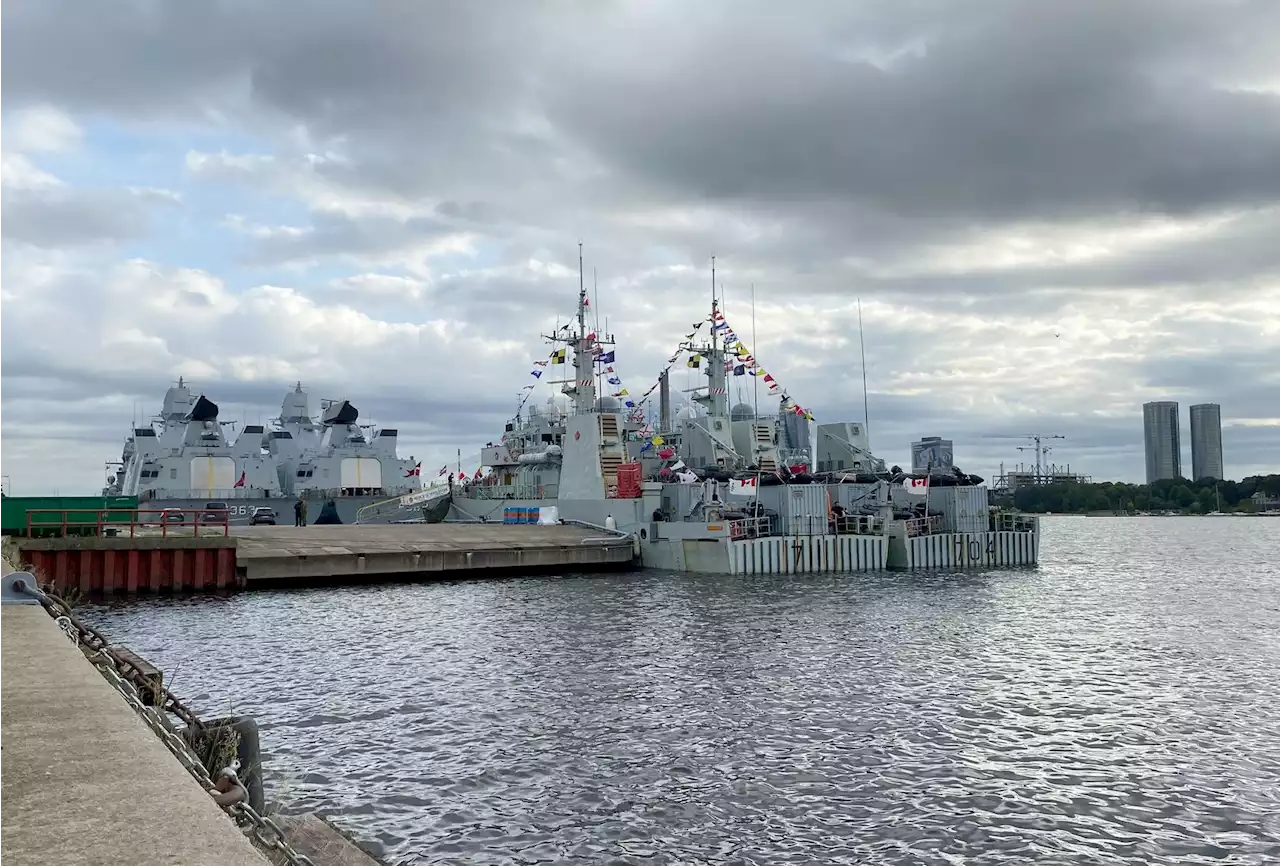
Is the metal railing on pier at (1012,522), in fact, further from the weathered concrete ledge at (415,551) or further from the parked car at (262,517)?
the parked car at (262,517)

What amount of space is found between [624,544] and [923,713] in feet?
90.1

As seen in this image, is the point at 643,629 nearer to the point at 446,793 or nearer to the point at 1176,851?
the point at 446,793

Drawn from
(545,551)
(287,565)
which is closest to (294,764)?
(287,565)

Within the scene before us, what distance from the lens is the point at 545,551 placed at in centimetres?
3997

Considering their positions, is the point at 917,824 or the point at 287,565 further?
the point at 287,565

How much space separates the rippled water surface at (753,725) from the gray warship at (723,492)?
38.9ft

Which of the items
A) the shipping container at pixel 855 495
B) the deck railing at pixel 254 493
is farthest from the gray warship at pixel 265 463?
the shipping container at pixel 855 495

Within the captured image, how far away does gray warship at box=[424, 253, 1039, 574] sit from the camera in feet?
136

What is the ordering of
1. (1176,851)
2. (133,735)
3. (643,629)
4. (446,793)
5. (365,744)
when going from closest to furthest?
(133,735)
(1176,851)
(446,793)
(365,744)
(643,629)

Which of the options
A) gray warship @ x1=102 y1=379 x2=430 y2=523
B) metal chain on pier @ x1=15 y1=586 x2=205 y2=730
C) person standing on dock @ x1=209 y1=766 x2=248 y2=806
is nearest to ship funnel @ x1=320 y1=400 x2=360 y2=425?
gray warship @ x1=102 y1=379 x2=430 y2=523

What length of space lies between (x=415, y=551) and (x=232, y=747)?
28569 mm

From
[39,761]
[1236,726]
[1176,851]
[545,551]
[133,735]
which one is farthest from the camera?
[545,551]

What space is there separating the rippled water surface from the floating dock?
3.21m

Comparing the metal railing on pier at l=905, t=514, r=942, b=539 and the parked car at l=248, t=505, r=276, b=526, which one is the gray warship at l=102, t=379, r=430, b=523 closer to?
the parked car at l=248, t=505, r=276, b=526
